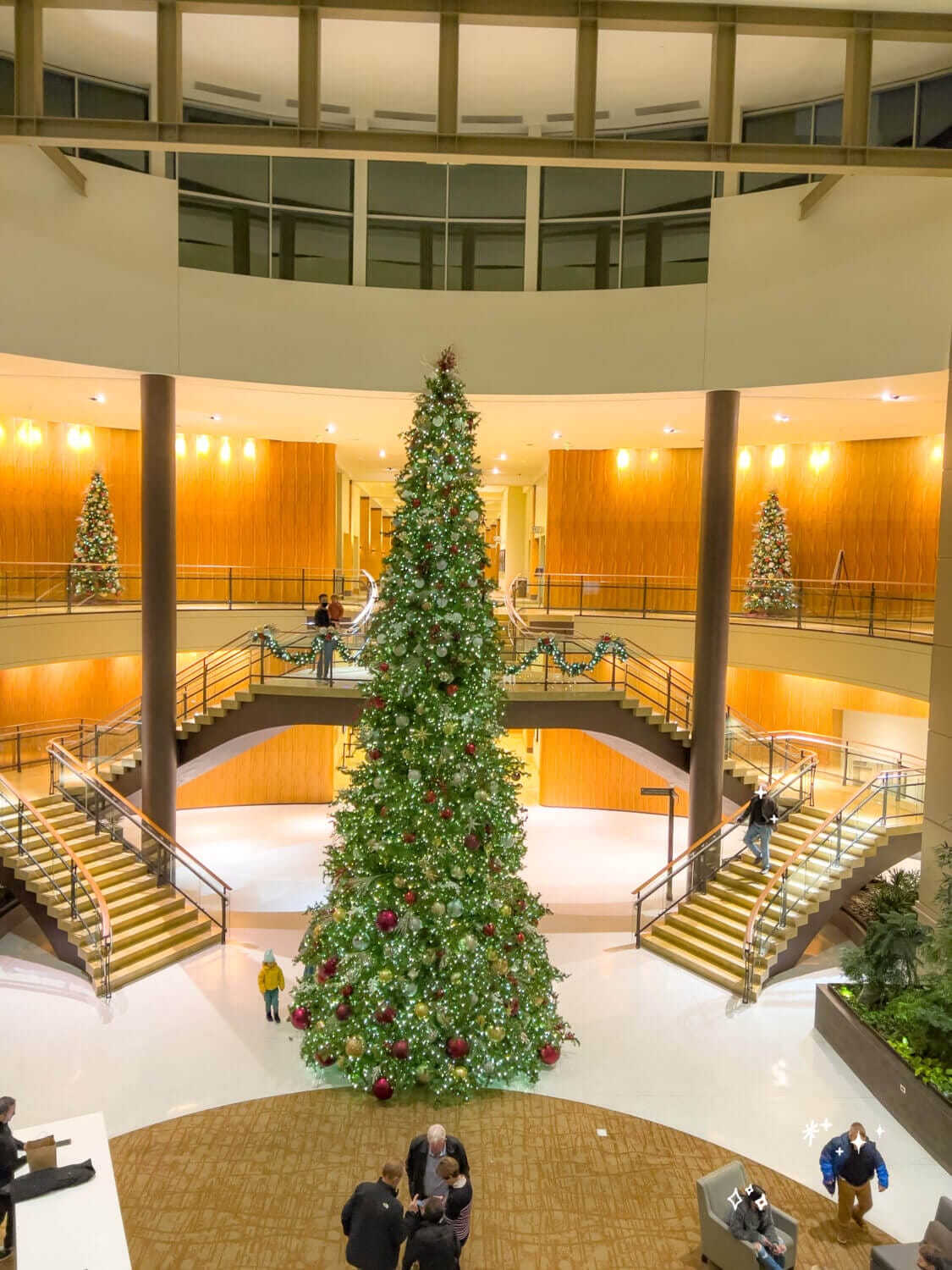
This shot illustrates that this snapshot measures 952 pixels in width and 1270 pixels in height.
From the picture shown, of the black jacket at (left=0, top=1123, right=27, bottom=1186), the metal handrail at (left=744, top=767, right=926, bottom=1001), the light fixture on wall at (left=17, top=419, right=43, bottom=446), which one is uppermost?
the light fixture on wall at (left=17, top=419, right=43, bottom=446)

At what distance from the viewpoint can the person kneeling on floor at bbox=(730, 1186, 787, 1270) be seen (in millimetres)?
6387

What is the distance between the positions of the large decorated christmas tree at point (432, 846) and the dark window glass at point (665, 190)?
9.21m

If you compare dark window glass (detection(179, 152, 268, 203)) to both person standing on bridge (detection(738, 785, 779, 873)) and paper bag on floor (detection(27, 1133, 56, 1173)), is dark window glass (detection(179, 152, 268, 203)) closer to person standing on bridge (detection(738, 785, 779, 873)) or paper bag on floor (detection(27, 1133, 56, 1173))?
person standing on bridge (detection(738, 785, 779, 873))

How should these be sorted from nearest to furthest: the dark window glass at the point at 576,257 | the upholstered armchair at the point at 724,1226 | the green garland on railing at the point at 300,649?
the upholstered armchair at the point at 724,1226
the green garland on railing at the point at 300,649
the dark window glass at the point at 576,257

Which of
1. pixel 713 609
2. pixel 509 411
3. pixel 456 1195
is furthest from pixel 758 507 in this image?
pixel 456 1195

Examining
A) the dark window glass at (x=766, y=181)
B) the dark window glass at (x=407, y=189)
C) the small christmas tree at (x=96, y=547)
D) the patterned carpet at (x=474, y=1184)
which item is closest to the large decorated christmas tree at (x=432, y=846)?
the patterned carpet at (x=474, y=1184)

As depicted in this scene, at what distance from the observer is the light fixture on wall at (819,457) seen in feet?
70.0

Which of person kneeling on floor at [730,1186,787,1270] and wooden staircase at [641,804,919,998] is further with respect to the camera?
wooden staircase at [641,804,919,998]

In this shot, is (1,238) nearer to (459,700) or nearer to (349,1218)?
(459,700)

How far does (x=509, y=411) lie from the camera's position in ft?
58.2

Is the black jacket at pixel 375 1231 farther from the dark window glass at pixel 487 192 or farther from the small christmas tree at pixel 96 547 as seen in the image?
the dark window glass at pixel 487 192

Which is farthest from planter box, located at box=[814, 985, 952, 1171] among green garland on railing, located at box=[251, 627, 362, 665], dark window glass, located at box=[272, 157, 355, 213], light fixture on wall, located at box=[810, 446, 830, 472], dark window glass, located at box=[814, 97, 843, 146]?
dark window glass, located at box=[272, 157, 355, 213]

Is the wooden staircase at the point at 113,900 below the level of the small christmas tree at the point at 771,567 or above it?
below

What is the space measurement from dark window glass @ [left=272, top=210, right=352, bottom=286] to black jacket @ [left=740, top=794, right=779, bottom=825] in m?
11.8
